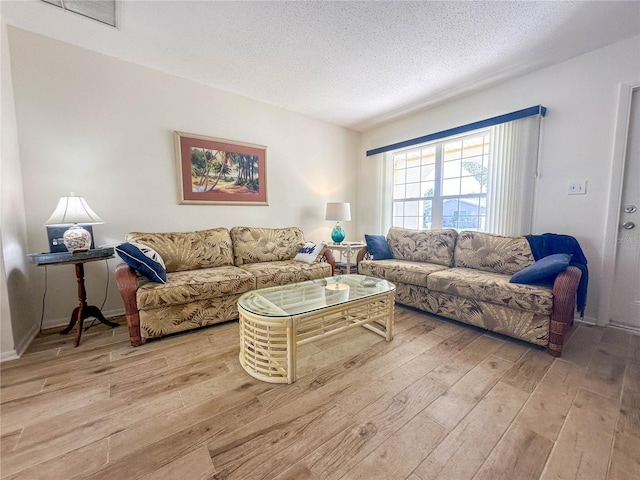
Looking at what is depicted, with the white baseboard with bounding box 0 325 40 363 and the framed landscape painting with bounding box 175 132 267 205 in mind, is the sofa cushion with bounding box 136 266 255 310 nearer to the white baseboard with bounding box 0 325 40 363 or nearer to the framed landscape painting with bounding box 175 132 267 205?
the white baseboard with bounding box 0 325 40 363

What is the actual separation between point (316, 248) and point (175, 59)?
2.35 m

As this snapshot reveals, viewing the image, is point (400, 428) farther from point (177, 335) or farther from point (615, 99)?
point (615, 99)

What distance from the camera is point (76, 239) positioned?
2.02 m

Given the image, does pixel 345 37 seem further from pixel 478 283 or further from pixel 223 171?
pixel 478 283

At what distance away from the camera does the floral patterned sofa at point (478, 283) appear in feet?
5.91

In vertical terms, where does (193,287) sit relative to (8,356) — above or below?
above

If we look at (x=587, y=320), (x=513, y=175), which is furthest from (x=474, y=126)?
(x=587, y=320)

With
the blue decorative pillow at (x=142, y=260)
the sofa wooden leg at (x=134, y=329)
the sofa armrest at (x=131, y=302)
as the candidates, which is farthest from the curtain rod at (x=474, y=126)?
the sofa wooden leg at (x=134, y=329)

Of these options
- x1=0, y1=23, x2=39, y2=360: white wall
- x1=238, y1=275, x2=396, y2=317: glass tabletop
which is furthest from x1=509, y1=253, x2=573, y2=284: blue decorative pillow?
x1=0, y1=23, x2=39, y2=360: white wall

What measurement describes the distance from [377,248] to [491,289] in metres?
1.34

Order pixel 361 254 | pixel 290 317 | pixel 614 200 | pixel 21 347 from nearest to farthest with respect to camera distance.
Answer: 1. pixel 290 317
2. pixel 21 347
3. pixel 614 200
4. pixel 361 254

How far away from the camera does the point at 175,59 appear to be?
2.42 meters

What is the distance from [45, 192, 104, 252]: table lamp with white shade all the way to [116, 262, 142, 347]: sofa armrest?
44 cm

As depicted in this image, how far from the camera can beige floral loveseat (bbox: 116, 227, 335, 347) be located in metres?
1.96
